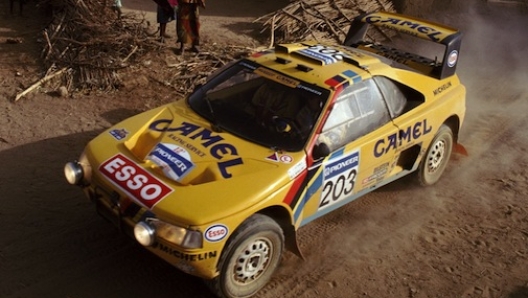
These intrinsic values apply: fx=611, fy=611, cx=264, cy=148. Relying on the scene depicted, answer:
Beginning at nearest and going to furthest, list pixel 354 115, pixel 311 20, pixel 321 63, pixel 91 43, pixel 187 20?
pixel 354 115 → pixel 321 63 → pixel 91 43 → pixel 187 20 → pixel 311 20

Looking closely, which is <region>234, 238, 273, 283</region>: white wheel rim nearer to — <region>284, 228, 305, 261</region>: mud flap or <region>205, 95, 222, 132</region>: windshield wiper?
<region>284, 228, 305, 261</region>: mud flap

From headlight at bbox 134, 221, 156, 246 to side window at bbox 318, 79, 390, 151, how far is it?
1.63m

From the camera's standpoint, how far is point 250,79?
18.5ft

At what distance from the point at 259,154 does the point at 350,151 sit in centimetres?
86

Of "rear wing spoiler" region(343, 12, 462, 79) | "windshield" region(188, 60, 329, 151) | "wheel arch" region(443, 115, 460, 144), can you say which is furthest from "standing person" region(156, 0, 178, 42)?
"wheel arch" region(443, 115, 460, 144)

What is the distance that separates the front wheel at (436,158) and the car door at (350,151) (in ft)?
2.73

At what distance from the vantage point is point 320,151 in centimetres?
500

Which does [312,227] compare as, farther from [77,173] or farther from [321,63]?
[77,173]

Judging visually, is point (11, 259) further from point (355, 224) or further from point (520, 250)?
point (520, 250)

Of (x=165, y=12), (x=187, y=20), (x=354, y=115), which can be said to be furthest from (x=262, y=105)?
(x=165, y=12)

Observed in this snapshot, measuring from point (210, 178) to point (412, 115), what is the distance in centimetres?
232

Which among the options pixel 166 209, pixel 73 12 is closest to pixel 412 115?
pixel 166 209

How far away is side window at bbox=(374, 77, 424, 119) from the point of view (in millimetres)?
5762

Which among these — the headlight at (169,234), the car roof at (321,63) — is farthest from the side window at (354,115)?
the headlight at (169,234)
